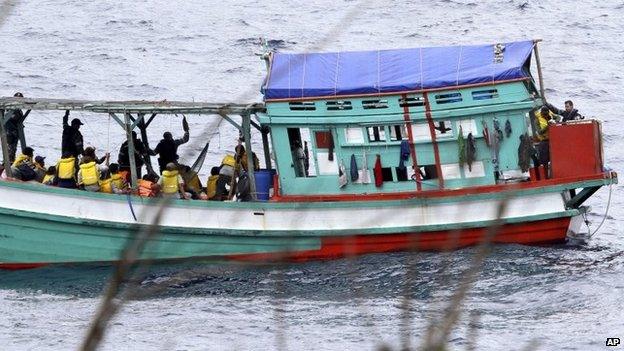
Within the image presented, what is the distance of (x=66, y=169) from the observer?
69.9 ft

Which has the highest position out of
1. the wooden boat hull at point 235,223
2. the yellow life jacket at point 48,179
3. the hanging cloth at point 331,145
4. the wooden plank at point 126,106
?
the wooden plank at point 126,106

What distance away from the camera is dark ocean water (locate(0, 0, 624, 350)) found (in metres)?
17.2

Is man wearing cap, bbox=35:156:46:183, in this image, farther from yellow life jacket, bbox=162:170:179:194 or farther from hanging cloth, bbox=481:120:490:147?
hanging cloth, bbox=481:120:490:147

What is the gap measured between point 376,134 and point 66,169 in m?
5.15

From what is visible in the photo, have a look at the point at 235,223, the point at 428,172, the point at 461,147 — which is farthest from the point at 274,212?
the point at 461,147

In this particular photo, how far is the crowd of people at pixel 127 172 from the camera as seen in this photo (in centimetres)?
2125

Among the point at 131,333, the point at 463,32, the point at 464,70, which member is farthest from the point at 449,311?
the point at 463,32

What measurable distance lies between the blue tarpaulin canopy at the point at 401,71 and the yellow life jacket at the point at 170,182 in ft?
6.50

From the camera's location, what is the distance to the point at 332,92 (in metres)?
21.0

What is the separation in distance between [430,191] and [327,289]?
2.88 meters

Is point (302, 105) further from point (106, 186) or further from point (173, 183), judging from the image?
point (106, 186)

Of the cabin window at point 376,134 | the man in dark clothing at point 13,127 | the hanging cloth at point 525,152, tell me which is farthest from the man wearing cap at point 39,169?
the hanging cloth at point 525,152

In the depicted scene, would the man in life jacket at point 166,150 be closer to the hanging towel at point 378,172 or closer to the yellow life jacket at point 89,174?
the yellow life jacket at point 89,174

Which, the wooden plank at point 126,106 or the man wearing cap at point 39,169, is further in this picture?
the man wearing cap at point 39,169
